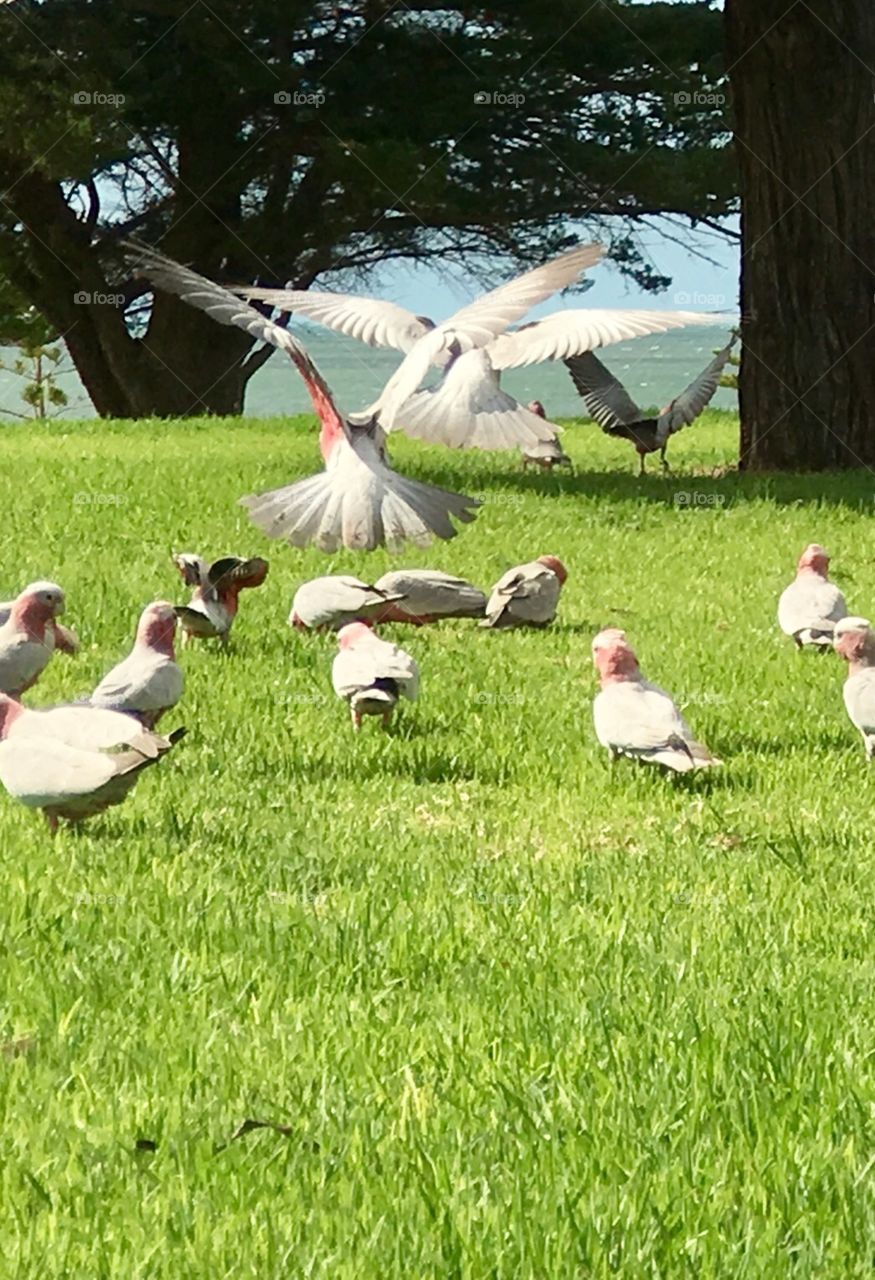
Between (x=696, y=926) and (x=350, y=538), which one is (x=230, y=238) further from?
(x=696, y=926)

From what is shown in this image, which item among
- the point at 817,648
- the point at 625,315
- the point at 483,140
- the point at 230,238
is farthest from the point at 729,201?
the point at 817,648

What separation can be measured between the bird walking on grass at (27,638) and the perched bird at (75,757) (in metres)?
1.16

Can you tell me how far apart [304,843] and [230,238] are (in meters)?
16.6

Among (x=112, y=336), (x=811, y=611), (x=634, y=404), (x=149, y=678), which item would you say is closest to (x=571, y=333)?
(x=634, y=404)

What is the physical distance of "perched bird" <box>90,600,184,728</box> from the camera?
5.23m

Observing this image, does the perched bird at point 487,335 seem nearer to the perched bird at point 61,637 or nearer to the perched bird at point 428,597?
the perched bird at point 428,597

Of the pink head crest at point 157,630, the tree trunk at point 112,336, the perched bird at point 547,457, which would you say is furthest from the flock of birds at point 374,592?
the tree trunk at point 112,336

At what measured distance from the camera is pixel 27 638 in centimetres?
574

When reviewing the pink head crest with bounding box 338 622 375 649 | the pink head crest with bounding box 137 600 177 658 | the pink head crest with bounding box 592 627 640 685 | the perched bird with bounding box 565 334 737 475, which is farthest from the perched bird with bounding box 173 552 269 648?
the perched bird with bounding box 565 334 737 475

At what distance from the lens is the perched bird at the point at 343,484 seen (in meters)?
7.65

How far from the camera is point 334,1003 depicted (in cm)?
342

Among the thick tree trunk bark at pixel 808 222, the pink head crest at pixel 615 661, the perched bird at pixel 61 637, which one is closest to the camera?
the pink head crest at pixel 615 661

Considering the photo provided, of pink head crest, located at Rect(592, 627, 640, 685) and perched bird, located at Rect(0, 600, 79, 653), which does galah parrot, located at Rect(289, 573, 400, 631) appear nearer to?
perched bird, located at Rect(0, 600, 79, 653)

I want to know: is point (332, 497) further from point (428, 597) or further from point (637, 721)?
point (637, 721)
